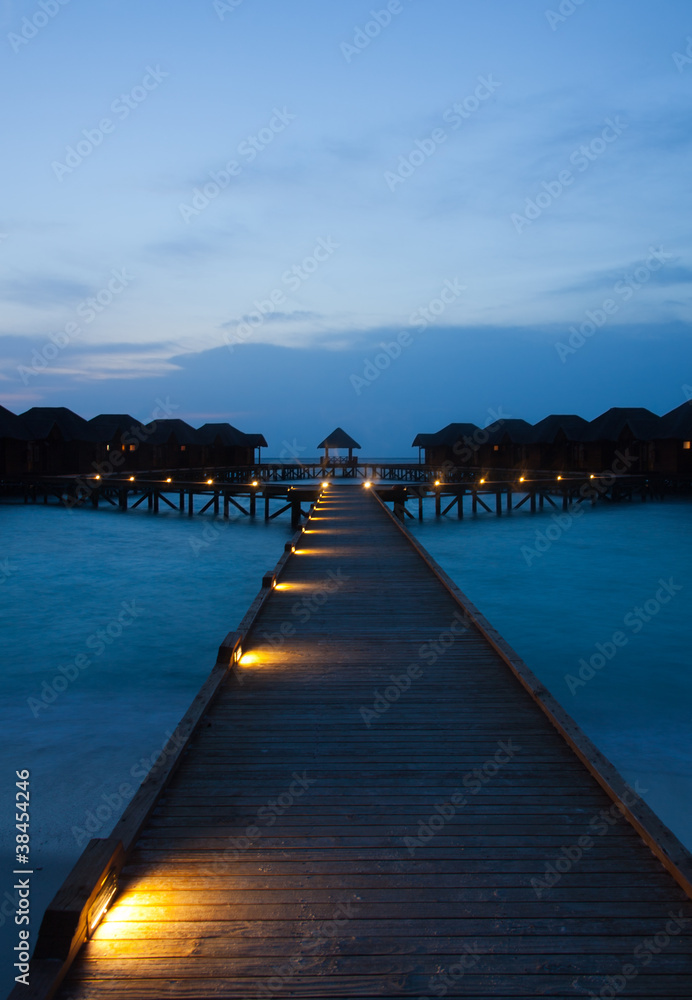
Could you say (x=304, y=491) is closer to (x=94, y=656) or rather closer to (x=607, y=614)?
(x=607, y=614)

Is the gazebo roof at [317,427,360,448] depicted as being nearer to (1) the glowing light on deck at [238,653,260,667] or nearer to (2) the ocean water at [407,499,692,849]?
(2) the ocean water at [407,499,692,849]

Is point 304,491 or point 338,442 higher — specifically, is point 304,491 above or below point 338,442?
below

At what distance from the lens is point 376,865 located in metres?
3.64

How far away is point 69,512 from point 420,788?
119ft

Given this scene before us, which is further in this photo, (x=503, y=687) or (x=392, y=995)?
(x=503, y=687)

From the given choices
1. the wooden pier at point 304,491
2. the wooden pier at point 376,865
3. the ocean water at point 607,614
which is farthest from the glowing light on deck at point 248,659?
the wooden pier at point 304,491

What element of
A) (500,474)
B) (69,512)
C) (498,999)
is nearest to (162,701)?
(498,999)

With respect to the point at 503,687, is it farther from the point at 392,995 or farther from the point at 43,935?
the point at 43,935

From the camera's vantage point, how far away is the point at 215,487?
35.7m

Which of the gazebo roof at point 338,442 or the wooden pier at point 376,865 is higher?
the gazebo roof at point 338,442

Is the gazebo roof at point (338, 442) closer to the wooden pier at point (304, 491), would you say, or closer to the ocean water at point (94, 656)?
the wooden pier at point (304, 491)

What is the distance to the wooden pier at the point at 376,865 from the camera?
2893mm

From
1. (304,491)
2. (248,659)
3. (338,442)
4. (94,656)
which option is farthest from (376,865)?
(338,442)

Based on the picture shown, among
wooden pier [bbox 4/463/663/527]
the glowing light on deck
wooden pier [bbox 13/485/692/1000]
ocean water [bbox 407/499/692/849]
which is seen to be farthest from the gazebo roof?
wooden pier [bbox 13/485/692/1000]
